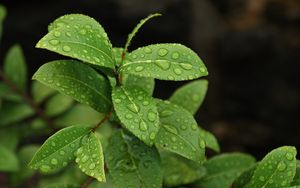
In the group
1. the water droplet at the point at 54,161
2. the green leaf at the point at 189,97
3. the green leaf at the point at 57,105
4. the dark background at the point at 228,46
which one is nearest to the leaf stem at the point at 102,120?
the water droplet at the point at 54,161

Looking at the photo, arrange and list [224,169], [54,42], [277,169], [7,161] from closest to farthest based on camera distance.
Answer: [54,42]
[277,169]
[224,169]
[7,161]

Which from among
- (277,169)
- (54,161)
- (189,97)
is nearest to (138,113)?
(54,161)

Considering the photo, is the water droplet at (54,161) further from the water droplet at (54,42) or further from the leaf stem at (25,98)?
the leaf stem at (25,98)

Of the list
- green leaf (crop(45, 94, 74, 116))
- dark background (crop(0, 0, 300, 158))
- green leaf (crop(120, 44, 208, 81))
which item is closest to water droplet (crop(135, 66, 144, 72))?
green leaf (crop(120, 44, 208, 81))

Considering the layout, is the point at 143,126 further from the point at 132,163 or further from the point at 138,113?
the point at 132,163

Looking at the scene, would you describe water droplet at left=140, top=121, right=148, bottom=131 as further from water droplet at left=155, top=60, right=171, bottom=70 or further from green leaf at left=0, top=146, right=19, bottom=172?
green leaf at left=0, top=146, right=19, bottom=172

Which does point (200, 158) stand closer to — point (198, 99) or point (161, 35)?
point (198, 99)

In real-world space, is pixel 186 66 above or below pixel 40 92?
above
